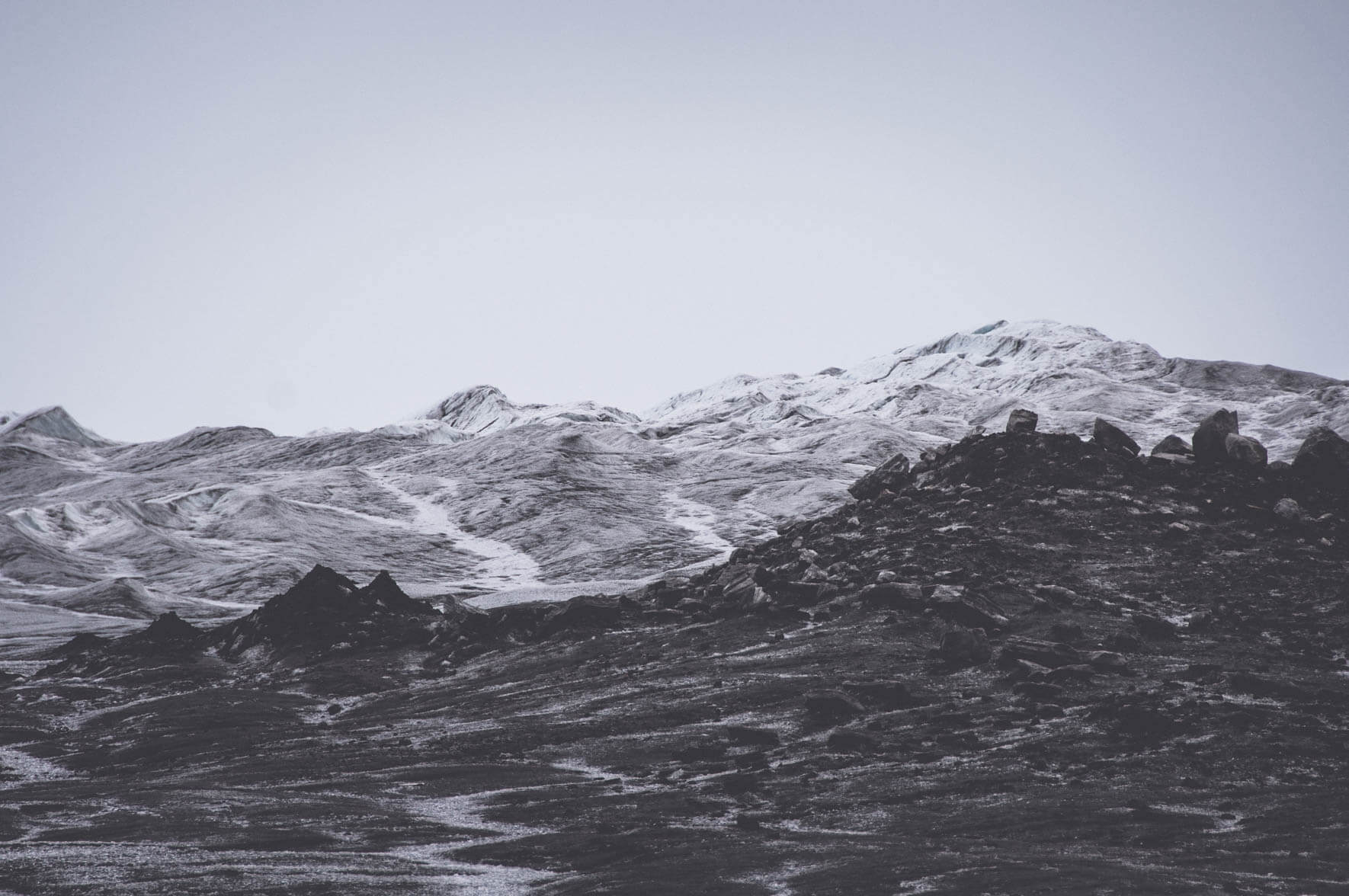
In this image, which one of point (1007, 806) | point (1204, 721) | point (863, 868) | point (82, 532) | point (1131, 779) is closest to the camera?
point (863, 868)

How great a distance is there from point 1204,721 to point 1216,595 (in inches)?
828

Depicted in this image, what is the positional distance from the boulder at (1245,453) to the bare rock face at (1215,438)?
0.52 metres

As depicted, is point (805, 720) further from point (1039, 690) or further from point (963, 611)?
point (963, 611)

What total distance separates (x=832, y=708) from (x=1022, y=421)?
48281mm

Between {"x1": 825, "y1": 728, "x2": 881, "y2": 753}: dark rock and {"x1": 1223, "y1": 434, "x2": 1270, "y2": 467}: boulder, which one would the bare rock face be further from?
{"x1": 825, "y1": 728, "x2": 881, "y2": 753}: dark rock

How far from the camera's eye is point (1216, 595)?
53219 mm

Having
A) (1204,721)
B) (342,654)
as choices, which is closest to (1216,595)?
→ (1204,721)

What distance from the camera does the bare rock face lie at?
74188 millimetres

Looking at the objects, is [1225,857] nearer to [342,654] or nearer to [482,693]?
[482,693]

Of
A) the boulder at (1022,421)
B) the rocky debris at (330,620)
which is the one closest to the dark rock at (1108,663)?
the boulder at (1022,421)

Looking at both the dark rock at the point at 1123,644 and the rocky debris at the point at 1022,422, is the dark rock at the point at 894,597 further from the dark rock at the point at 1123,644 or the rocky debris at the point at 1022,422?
the rocky debris at the point at 1022,422

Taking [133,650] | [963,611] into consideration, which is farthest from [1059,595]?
[133,650]

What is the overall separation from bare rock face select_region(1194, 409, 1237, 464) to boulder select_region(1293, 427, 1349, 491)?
4.68 meters

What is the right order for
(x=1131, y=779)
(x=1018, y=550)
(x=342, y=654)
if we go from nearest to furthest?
1. (x=1131, y=779)
2. (x=1018, y=550)
3. (x=342, y=654)
